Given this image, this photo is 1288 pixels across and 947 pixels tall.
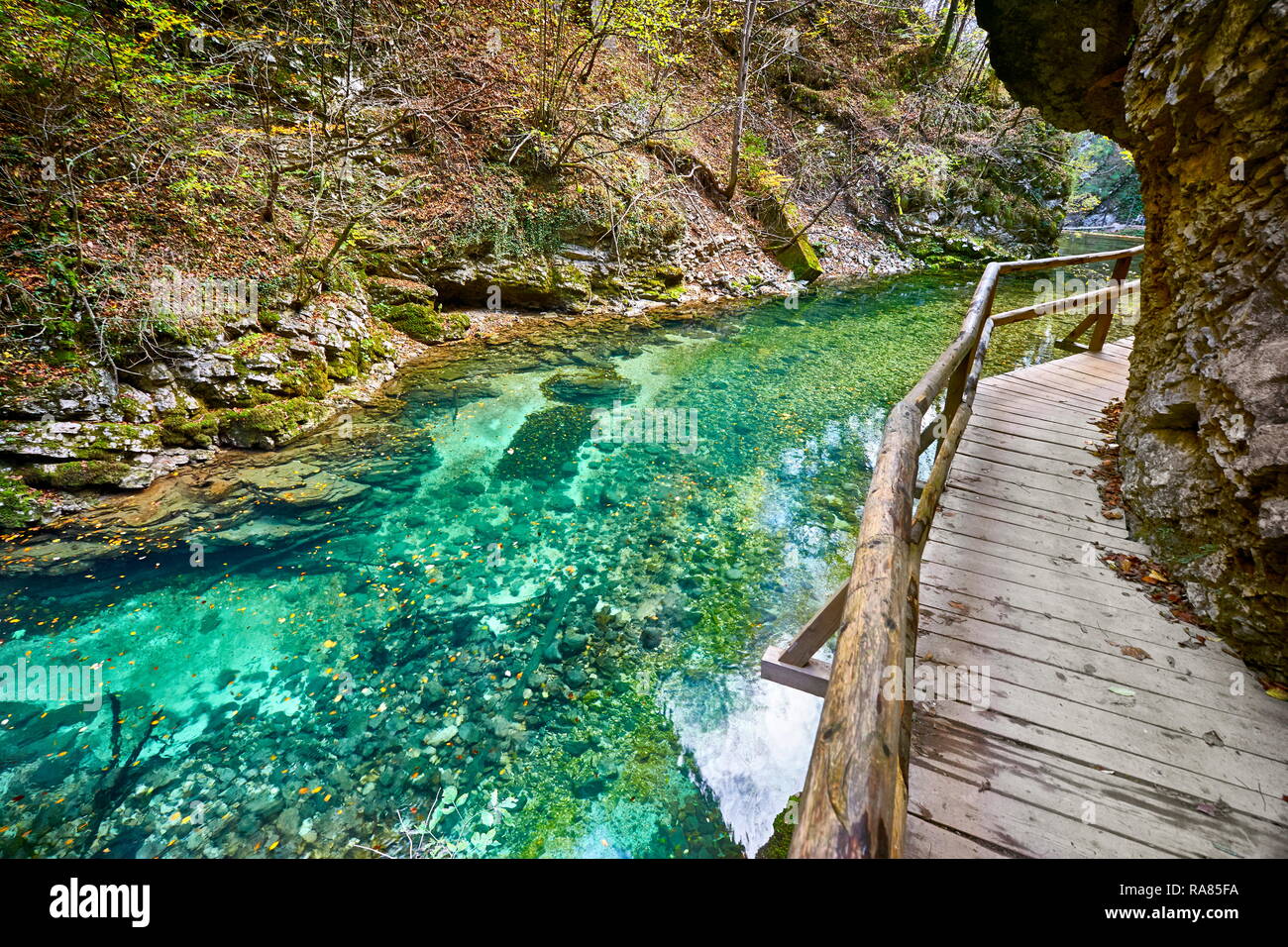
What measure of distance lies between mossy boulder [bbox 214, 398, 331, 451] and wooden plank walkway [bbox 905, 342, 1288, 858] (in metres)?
7.45

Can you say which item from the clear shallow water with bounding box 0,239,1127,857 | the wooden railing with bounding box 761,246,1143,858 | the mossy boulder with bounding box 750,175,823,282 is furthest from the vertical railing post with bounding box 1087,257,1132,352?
the mossy boulder with bounding box 750,175,823,282

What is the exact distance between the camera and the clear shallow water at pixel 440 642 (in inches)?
131

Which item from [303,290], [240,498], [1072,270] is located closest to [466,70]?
[303,290]

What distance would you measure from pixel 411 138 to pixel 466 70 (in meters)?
2.42

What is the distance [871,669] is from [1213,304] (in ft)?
12.1

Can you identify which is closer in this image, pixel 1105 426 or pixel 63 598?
pixel 63 598

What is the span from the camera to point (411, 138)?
37.4 feet

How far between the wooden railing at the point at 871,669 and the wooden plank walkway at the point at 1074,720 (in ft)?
1.13

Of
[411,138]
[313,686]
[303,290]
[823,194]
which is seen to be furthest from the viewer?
[823,194]

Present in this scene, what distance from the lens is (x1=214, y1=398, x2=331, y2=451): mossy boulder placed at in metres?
6.71

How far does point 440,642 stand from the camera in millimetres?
4441
